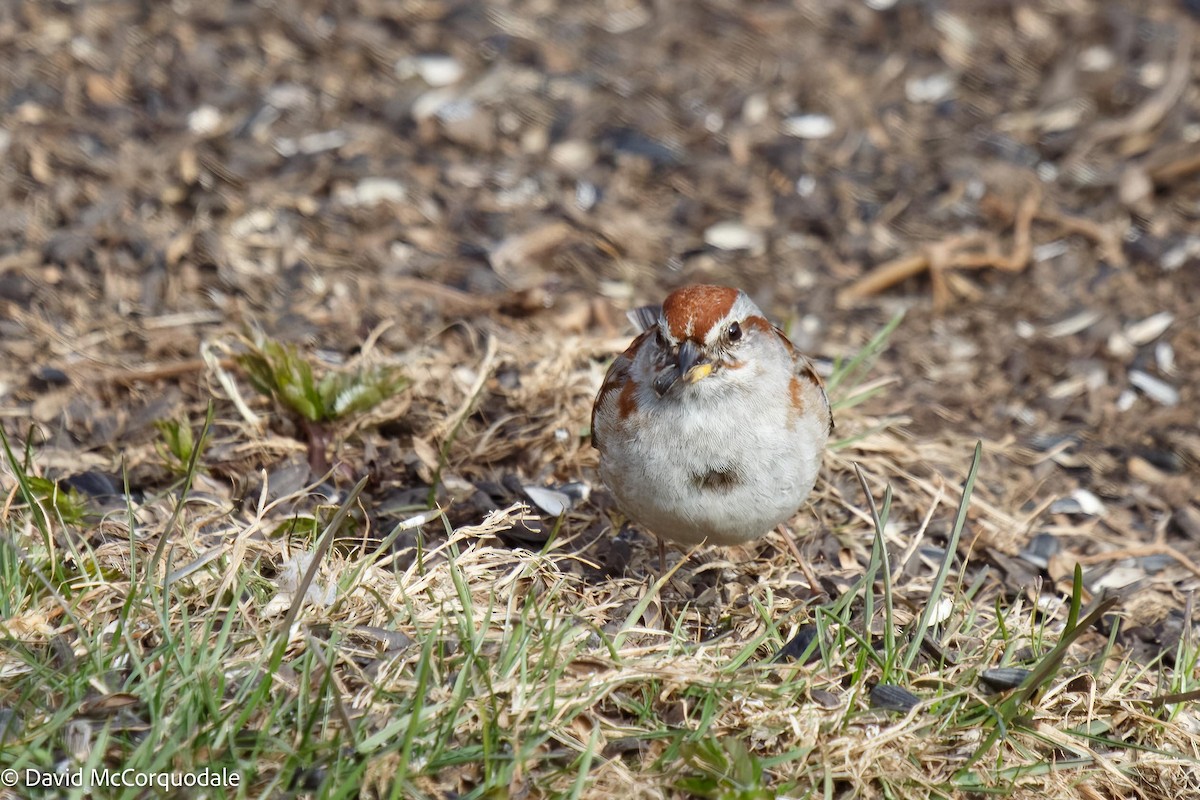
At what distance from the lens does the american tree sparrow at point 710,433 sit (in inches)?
147

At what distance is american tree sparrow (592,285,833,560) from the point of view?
3.73 metres

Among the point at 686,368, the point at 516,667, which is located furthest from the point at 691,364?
the point at 516,667

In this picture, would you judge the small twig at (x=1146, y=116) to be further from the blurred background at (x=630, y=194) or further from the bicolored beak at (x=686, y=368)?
the bicolored beak at (x=686, y=368)

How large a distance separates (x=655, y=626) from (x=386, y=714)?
1.00 metres

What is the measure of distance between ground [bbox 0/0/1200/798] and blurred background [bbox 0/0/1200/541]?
25 mm

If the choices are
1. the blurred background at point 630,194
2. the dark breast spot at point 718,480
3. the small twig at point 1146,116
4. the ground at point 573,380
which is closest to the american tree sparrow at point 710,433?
the dark breast spot at point 718,480

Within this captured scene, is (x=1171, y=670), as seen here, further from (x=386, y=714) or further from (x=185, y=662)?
(x=185, y=662)

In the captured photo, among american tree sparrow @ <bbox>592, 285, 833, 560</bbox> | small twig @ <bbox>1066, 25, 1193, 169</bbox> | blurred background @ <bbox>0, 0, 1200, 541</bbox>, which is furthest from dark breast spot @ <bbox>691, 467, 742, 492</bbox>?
small twig @ <bbox>1066, 25, 1193, 169</bbox>

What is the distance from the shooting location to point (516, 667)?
3250 millimetres

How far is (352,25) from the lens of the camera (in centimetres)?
757

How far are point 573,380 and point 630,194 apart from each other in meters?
2.20

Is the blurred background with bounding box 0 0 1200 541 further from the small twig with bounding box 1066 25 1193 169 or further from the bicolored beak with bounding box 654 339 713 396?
A: the bicolored beak with bounding box 654 339 713 396

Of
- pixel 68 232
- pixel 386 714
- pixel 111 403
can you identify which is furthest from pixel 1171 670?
pixel 68 232

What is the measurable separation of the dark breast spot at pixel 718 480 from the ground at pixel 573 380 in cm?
23
